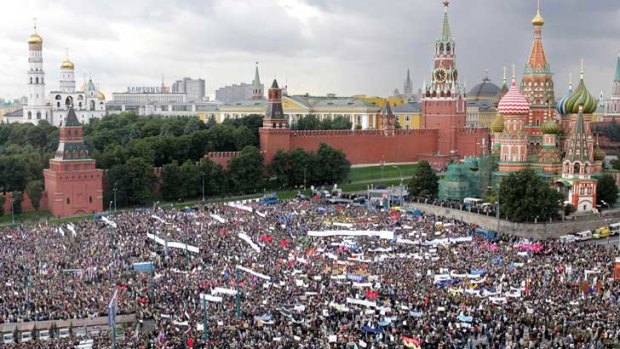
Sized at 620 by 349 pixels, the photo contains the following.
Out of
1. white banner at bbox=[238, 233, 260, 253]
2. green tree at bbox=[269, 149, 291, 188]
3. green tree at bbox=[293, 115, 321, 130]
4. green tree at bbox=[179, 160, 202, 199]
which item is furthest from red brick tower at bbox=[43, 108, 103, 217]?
green tree at bbox=[293, 115, 321, 130]

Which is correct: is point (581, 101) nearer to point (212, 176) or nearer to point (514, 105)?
point (514, 105)

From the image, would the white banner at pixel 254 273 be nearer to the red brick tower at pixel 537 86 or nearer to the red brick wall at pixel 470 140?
the red brick tower at pixel 537 86

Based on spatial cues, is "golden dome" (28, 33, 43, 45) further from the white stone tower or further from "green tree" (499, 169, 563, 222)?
"green tree" (499, 169, 563, 222)

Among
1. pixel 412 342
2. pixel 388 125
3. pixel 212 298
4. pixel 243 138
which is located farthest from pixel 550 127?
pixel 412 342

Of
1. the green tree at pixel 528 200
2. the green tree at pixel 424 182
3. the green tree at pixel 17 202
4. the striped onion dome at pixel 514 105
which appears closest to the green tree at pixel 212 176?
the green tree at pixel 17 202

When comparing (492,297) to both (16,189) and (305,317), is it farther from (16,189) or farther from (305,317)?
(16,189)
